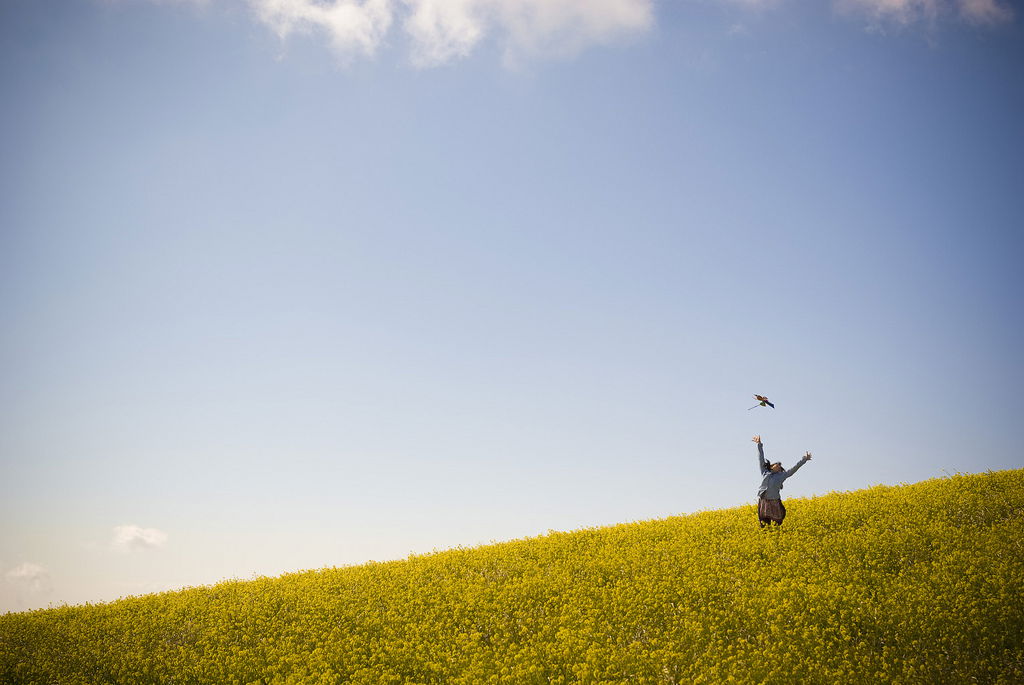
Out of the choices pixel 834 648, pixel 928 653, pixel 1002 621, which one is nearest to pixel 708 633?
pixel 834 648

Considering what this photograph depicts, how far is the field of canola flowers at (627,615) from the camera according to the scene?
12.3 m

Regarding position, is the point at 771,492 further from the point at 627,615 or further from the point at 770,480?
the point at 627,615

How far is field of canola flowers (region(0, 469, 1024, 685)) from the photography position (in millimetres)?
12312

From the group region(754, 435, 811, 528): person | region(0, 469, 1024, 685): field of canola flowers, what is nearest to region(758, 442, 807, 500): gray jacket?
region(754, 435, 811, 528): person

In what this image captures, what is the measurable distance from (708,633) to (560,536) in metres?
8.09

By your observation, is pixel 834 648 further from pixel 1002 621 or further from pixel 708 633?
A: pixel 1002 621

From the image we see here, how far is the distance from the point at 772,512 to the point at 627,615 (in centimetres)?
726

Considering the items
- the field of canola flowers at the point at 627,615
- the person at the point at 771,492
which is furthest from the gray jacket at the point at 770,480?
the field of canola flowers at the point at 627,615

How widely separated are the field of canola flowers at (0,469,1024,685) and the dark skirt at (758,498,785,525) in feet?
2.00

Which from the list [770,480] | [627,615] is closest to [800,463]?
[770,480]

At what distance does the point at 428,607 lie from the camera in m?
15.8

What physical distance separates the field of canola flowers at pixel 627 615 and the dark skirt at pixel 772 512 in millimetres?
611

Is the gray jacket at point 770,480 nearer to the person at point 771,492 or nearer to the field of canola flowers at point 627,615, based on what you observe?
the person at point 771,492

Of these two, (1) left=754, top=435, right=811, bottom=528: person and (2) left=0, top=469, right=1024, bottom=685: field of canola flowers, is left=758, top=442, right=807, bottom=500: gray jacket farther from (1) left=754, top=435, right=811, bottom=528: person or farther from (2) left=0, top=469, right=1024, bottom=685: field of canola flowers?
(2) left=0, top=469, right=1024, bottom=685: field of canola flowers
